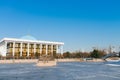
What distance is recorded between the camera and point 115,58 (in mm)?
95125

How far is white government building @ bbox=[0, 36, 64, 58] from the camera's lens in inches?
3738

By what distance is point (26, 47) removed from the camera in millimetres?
100562

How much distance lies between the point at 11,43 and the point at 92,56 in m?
39.4

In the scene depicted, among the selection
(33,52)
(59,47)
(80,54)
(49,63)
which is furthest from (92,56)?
(49,63)

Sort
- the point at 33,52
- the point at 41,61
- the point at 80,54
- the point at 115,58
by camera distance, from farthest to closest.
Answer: the point at 80,54
the point at 33,52
the point at 115,58
the point at 41,61

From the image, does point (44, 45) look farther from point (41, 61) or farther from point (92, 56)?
point (41, 61)

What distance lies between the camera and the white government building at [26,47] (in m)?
94.9

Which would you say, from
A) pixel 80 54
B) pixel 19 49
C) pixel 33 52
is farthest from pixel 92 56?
pixel 19 49

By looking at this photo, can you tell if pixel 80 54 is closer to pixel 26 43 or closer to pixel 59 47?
pixel 59 47

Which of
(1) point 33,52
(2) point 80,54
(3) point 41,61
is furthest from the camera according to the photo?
(2) point 80,54

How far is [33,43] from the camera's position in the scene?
10275 cm

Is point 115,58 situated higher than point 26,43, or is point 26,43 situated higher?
point 26,43

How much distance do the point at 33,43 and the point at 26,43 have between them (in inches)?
141

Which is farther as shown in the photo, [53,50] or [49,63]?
[53,50]
